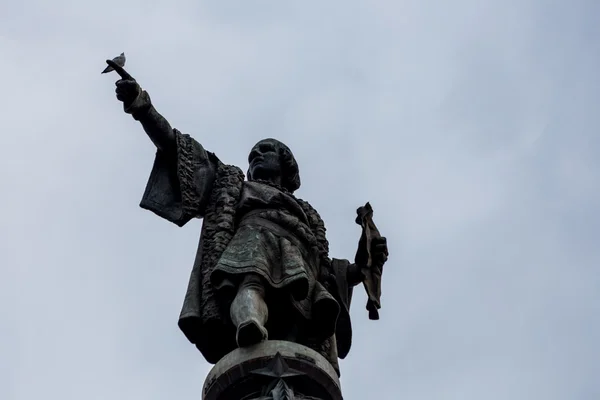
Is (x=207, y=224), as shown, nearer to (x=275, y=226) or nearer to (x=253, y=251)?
(x=275, y=226)

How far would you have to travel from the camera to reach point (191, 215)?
9.77 meters

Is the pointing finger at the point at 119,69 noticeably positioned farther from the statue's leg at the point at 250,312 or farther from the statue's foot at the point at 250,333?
the statue's foot at the point at 250,333

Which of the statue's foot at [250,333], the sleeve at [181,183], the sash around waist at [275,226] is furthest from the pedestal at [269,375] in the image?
the sleeve at [181,183]

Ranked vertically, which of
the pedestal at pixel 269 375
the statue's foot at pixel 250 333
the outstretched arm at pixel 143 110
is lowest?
the pedestal at pixel 269 375

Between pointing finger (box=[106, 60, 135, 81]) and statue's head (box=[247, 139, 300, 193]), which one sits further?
statue's head (box=[247, 139, 300, 193])

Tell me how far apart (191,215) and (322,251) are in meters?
1.19

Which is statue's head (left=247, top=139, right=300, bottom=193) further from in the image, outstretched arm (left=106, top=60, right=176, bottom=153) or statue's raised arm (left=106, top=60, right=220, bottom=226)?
outstretched arm (left=106, top=60, right=176, bottom=153)

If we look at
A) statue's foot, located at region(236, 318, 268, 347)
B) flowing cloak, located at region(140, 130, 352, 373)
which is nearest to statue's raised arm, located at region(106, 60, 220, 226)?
flowing cloak, located at region(140, 130, 352, 373)

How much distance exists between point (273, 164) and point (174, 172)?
98 cm

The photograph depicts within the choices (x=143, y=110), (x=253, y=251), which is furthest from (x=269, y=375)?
(x=143, y=110)

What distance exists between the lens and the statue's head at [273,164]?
10477mm

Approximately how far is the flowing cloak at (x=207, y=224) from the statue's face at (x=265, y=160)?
38cm

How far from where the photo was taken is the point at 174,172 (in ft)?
33.2

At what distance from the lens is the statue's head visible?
10477 mm
